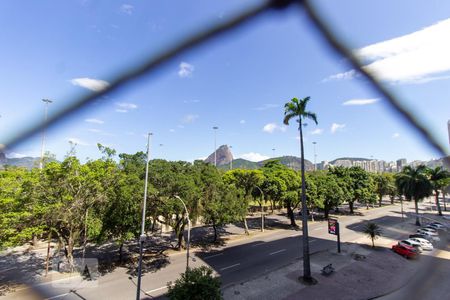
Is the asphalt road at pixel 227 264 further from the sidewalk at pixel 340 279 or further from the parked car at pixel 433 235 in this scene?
the parked car at pixel 433 235

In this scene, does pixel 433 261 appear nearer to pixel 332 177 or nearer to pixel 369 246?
pixel 369 246

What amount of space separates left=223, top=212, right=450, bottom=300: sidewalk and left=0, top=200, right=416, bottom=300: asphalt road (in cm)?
170

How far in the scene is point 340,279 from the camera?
22500mm

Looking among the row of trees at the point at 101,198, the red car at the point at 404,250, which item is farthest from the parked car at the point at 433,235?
the row of trees at the point at 101,198

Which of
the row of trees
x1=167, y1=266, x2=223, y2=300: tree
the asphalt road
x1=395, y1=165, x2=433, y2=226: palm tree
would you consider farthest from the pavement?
x1=395, y1=165, x2=433, y2=226: palm tree

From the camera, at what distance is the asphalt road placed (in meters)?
20.4

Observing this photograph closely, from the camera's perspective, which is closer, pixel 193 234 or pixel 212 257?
pixel 212 257

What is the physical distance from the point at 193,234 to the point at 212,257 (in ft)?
38.8

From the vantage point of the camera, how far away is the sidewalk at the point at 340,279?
19797 millimetres

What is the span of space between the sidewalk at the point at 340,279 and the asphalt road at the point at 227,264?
66.9 inches

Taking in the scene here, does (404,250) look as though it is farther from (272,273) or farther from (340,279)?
→ (272,273)

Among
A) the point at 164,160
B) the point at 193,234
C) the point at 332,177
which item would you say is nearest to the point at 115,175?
the point at 164,160

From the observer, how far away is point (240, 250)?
31656 millimetres

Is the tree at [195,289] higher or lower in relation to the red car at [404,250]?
higher
